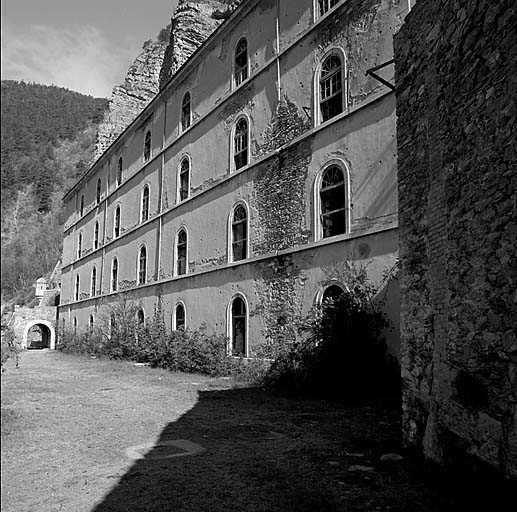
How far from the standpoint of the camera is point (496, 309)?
414cm

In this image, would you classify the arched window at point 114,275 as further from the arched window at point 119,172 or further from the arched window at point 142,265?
the arched window at point 119,172

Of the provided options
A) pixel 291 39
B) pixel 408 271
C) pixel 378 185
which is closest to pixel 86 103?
pixel 291 39

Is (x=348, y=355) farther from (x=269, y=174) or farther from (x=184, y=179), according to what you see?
(x=184, y=179)

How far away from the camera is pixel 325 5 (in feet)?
44.9

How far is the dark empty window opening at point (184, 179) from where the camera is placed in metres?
19.7

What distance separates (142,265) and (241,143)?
8.82 meters

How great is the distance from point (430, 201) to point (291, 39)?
10.7m

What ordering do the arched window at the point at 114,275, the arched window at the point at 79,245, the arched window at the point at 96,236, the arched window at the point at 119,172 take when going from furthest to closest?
1. the arched window at the point at 79,245
2. the arched window at the point at 96,236
3. the arched window at the point at 119,172
4. the arched window at the point at 114,275

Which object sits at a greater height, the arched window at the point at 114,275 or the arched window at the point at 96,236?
the arched window at the point at 96,236

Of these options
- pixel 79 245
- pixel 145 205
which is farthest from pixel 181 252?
pixel 79 245

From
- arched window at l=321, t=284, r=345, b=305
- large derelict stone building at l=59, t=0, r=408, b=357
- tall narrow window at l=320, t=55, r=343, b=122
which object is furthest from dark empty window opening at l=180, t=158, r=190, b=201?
arched window at l=321, t=284, r=345, b=305

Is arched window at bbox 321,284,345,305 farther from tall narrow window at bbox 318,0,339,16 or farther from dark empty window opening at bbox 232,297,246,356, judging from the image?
tall narrow window at bbox 318,0,339,16

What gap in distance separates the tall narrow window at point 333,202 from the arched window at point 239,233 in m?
3.40

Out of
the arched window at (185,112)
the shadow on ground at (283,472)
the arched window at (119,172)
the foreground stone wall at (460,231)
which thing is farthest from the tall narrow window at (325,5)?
the arched window at (119,172)
